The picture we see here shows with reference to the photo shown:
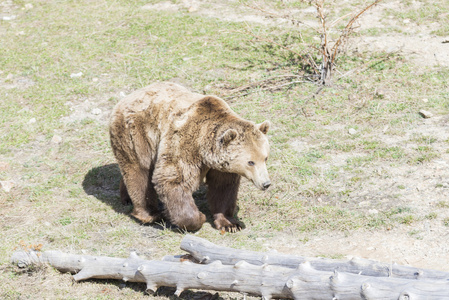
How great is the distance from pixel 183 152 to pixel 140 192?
0.96 meters

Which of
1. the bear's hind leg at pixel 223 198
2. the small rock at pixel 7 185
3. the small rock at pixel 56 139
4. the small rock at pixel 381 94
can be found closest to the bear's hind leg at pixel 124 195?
the bear's hind leg at pixel 223 198

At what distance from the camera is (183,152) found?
6.11 m

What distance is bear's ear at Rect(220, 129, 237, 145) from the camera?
5.73 meters

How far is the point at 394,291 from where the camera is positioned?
141 inches

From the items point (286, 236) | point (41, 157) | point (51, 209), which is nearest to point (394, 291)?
point (286, 236)

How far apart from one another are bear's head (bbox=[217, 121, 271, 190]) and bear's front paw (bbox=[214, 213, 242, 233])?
2.62 feet

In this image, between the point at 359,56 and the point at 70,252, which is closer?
the point at 70,252

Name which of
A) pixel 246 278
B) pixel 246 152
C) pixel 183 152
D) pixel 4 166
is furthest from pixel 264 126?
pixel 4 166

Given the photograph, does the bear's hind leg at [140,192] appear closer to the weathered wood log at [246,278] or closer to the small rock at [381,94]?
the weathered wood log at [246,278]

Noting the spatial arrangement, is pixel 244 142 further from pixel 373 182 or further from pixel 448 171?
pixel 448 171

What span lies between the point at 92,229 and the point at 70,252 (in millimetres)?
668

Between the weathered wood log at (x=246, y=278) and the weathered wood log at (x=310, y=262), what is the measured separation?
228 millimetres

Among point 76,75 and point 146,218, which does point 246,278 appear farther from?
point 76,75

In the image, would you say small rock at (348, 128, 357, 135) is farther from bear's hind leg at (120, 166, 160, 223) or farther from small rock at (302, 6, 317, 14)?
small rock at (302, 6, 317, 14)
